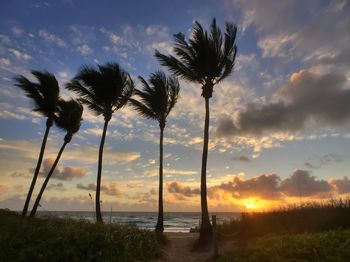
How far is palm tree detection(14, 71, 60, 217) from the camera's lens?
77.4ft

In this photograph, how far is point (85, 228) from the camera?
469 inches

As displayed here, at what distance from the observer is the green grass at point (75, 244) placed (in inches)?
379

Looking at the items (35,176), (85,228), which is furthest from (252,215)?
(35,176)

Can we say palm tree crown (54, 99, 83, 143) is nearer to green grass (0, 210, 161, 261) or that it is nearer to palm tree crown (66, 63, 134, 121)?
palm tree crown (66, 63, 134, 121)

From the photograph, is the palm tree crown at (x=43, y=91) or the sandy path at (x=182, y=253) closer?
the sandy path at (x=182, y=253)

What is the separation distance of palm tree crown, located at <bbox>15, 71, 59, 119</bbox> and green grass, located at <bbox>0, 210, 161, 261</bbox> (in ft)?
42.3

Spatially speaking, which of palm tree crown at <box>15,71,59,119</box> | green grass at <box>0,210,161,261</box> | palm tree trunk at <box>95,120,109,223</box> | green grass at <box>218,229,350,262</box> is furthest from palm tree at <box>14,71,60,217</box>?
green grass at <box>218,229,350,262</box>

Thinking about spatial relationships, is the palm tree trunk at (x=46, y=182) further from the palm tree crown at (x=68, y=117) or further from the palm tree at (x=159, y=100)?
the palm tree at (x=159, y=100)

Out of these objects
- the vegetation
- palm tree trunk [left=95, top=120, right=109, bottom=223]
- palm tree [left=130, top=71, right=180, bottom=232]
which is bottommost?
the vegetation

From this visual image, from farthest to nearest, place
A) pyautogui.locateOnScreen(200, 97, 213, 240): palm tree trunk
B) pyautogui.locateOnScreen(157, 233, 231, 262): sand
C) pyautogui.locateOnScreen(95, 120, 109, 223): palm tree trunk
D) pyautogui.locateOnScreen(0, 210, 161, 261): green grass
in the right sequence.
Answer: pyautogui.locateOnScreen(95, 120, 109, 223): palm tree trunk < pyautogui.locateOnScreen(200, 97, 213, 240): palm tree trunk < pyautogui.locateOnScreen(157, 233, 231, 262): sand < pyautogui.locateOnScreen(0, 210, 161, 261): green grass

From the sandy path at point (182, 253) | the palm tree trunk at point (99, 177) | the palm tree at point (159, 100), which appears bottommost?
the sandy path at point (182, 253)

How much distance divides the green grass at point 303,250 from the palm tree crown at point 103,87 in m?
14.2

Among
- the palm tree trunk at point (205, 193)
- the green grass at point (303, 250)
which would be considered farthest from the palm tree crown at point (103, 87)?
the green grass at point (303, 250)

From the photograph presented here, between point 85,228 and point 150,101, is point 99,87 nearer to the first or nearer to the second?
point 150,101
